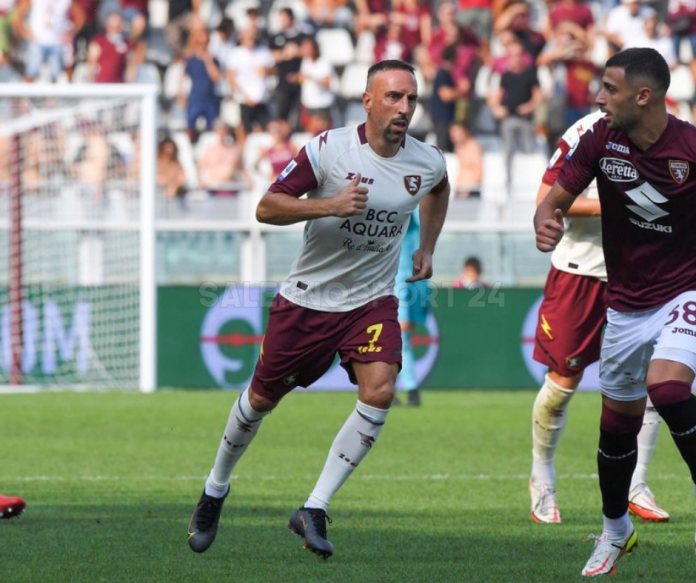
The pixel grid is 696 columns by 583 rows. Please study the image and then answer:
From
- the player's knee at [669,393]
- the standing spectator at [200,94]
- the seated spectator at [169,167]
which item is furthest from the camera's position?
the standing spectator at [200,94]

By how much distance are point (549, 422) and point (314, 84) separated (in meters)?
14.2

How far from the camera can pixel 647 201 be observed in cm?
589

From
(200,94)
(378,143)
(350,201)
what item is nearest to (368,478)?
(378,143)

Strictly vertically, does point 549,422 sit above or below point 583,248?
below

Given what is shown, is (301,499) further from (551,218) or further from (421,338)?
(421,338)

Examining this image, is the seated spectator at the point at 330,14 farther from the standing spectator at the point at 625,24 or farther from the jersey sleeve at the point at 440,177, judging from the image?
the jersey sleeve at the point at 440,177

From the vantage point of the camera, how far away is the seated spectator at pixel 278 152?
19422 millimetres

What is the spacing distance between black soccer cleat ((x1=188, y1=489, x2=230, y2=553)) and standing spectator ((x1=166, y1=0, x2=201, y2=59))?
17151mm

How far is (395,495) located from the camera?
8.59m

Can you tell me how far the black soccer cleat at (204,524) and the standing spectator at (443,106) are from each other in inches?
581

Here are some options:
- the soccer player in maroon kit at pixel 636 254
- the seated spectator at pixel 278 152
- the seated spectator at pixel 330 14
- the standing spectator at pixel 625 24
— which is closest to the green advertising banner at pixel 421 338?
the seated spectator at pixel 278 152

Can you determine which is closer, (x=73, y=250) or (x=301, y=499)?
(x=301, y=499)

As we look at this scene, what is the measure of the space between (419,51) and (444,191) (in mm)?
15821

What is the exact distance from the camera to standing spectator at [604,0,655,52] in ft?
73.2
